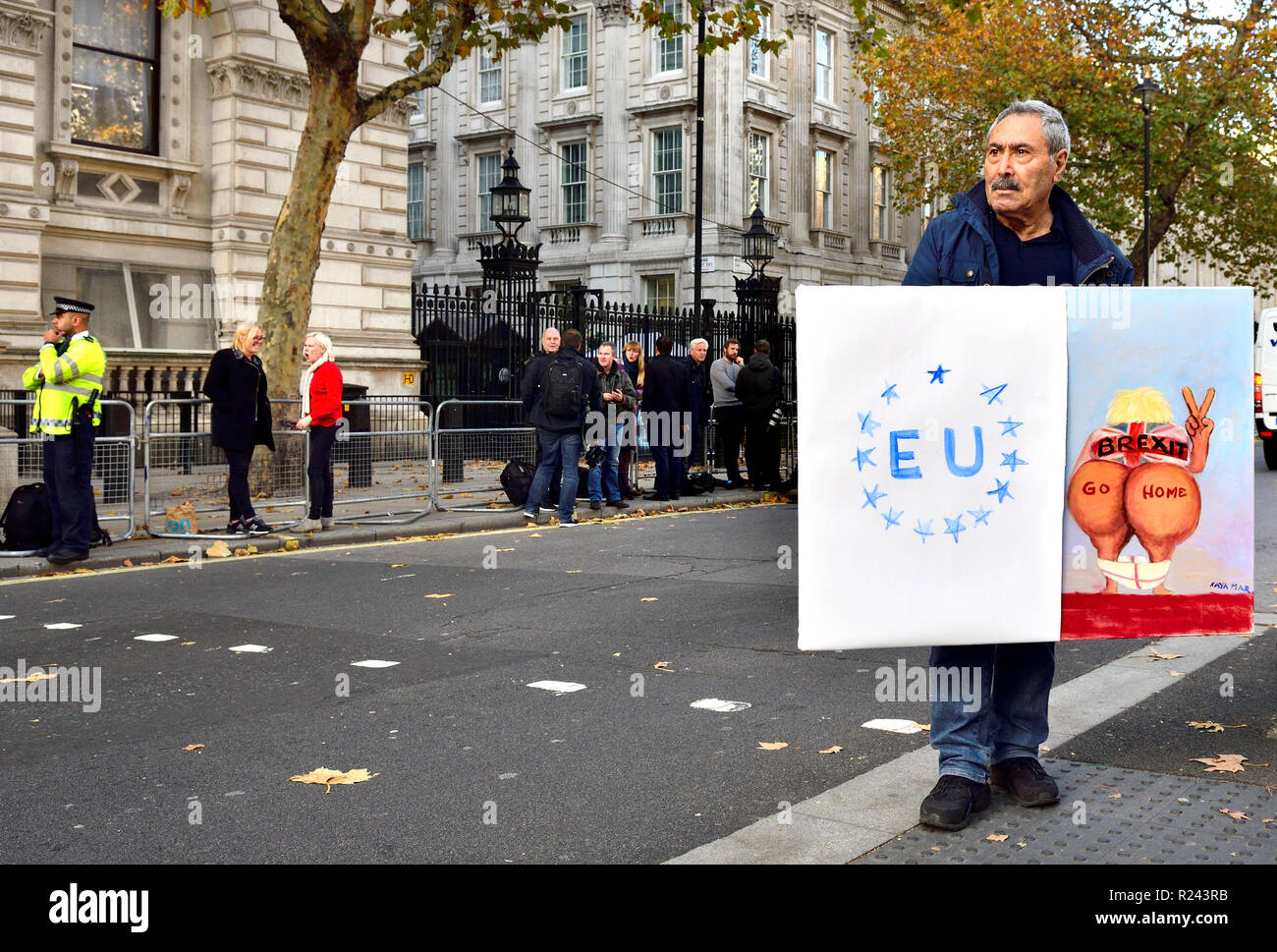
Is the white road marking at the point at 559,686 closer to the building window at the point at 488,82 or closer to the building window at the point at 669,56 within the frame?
the building window at the point at 669,56

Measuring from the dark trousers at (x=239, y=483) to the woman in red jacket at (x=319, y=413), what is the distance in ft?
1.94

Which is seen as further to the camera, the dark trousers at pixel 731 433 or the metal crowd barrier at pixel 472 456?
the dark trousers at pixel 731 433

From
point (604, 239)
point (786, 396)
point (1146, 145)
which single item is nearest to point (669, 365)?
point (786, 396)

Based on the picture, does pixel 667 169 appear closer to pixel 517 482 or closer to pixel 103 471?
pixel 517 482

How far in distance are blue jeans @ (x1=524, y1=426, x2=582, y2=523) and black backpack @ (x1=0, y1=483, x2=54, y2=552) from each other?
505 centimetres

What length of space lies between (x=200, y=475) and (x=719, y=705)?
8.88m

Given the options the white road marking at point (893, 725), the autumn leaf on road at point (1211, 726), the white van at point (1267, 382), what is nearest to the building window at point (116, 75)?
the white road marking at point (893, 725)

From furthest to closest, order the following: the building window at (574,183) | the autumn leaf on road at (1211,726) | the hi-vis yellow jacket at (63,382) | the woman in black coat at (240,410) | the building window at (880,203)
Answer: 1. the building window at (880,203)
2. the building window at (574,183)
3. the woman in black coat at (240,410)
4. the hi-vis yellow jacket at (63,382)
5. the autumn leaf on road at (1211,726)

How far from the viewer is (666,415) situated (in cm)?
1741

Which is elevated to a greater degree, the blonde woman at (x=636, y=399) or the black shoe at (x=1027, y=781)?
the blonde woman at (x=636, y=399)

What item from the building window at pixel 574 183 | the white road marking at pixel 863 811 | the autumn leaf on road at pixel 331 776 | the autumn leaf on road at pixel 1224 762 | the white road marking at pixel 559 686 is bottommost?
the autumn leaf on road at pixel 331 776

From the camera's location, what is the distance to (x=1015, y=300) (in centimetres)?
412

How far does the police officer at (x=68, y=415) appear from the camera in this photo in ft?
36.0
